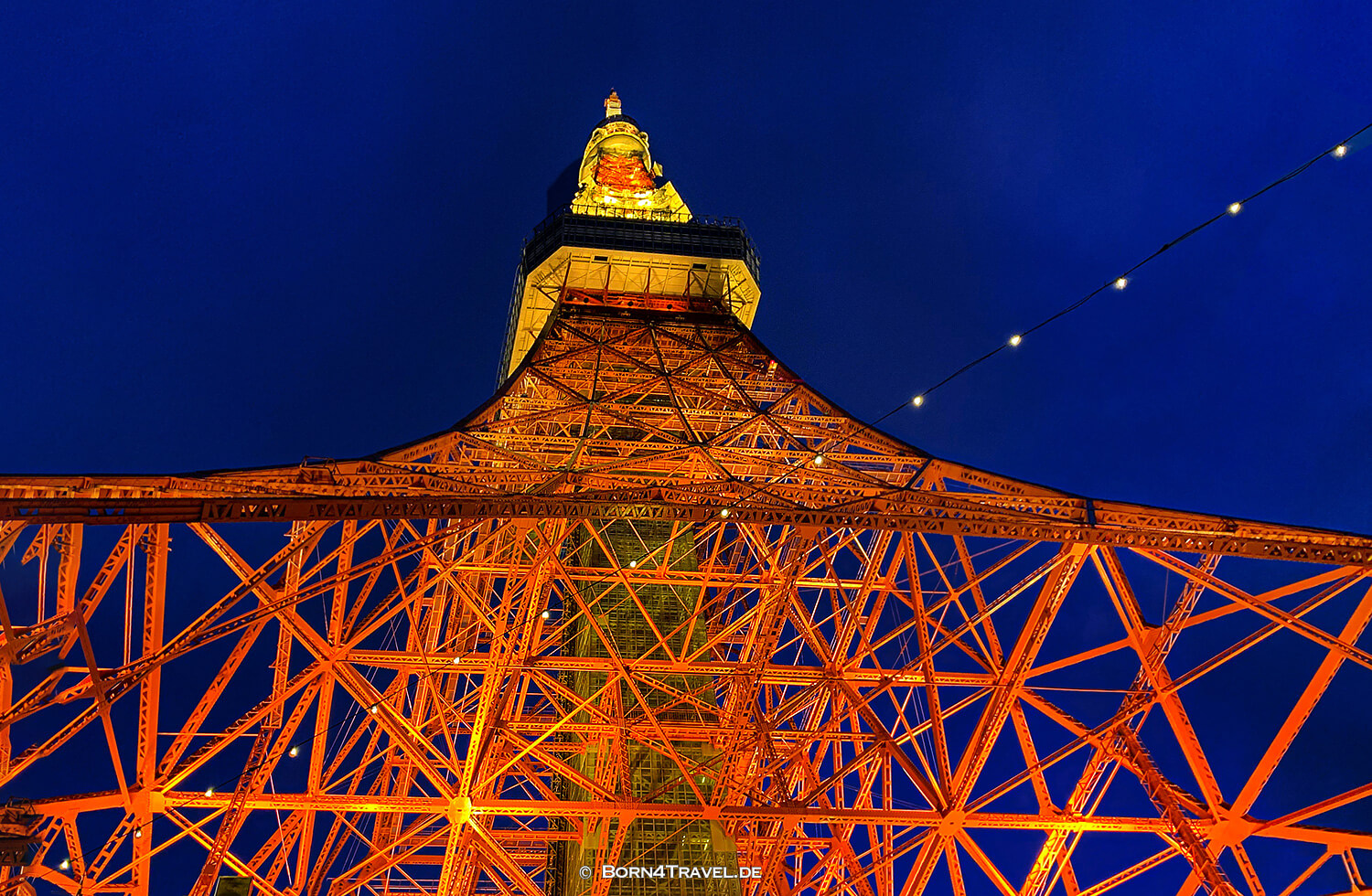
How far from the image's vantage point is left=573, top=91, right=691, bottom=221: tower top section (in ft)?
141

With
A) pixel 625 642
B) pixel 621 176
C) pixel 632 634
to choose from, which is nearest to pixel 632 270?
pixel 632 634

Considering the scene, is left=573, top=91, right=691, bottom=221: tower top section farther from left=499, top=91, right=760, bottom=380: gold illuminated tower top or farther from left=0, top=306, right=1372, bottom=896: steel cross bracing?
left=0, top=306, right=1372, bottom=896: steel cross bracing

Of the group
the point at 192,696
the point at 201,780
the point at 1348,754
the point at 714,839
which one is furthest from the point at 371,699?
the point at 1348,754

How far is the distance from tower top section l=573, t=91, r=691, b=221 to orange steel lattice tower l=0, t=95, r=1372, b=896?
10231mm

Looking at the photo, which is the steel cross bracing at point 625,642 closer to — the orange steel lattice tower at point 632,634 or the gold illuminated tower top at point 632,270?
the orange steel lattice tower at point 632,634

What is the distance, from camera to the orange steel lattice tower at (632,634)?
38.4 feet

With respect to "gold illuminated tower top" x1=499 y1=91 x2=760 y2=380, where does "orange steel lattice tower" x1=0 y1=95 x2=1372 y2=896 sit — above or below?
below

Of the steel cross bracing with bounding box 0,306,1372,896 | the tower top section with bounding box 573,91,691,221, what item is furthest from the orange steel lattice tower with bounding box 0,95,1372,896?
the tower top section with bounding box 573,91,691,221

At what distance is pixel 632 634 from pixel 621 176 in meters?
24.5

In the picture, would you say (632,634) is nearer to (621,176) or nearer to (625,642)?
(625,642)

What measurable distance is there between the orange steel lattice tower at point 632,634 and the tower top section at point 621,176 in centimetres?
1023

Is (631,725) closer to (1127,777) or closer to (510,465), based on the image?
(510,465)

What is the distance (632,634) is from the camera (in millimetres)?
26859

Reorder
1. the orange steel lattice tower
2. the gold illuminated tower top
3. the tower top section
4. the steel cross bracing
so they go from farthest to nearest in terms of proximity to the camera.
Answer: the tower top section
the gold illuminated tower top
the orange steel lattice tower
the steel cross bracing
